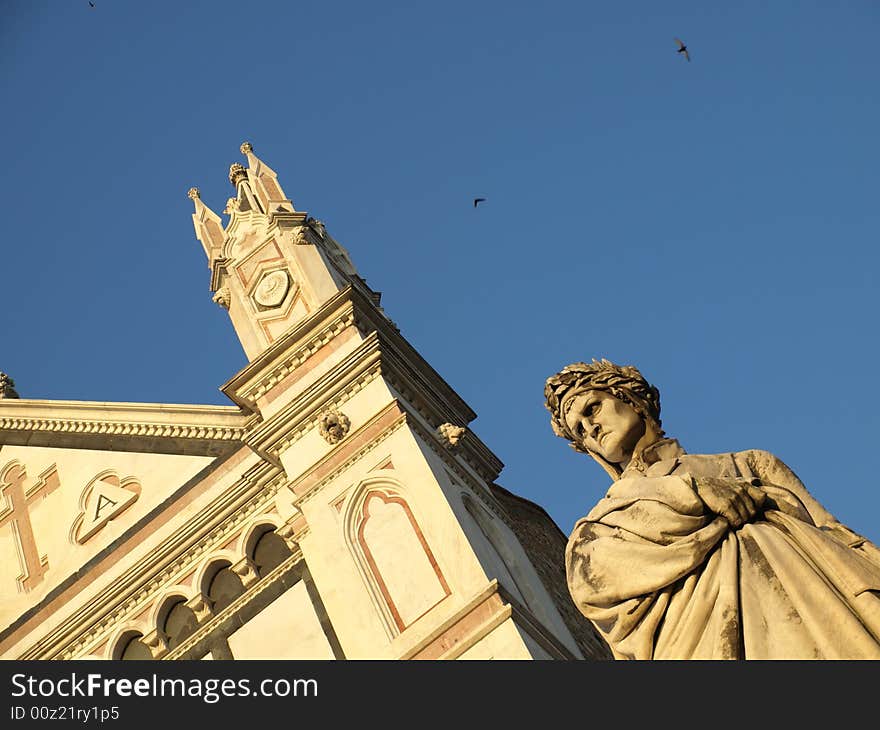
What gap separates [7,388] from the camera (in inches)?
591

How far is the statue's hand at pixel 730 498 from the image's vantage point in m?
3.76

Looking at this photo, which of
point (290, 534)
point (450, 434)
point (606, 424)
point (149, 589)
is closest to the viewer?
point (606, 424)

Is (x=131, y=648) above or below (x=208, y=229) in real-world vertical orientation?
below

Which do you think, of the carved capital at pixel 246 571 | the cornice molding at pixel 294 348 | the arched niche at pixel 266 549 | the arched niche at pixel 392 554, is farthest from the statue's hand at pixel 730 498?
the carved capital at pixel 246 571

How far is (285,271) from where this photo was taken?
1217cm

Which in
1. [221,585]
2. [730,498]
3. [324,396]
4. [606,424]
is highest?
[324,396]

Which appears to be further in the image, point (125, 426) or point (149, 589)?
point (125, 426)

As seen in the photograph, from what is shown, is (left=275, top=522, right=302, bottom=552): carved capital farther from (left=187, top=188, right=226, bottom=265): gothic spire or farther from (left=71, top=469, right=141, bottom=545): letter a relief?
(left=187, top=188, right=226, bottom=265): gothic spire

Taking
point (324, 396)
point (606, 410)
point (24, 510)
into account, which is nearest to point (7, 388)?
point (24, 510)

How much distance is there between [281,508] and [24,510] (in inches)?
126

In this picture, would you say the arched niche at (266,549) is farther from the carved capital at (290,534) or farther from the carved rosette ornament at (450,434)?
the carved rosette ornament at (450,434)

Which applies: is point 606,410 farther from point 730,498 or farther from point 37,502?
point 37,502

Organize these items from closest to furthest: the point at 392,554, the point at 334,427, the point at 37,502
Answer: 1. the point at 392,554
2. the point at 334,427
3. the point at 37,502

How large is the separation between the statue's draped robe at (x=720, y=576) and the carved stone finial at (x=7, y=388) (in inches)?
477
